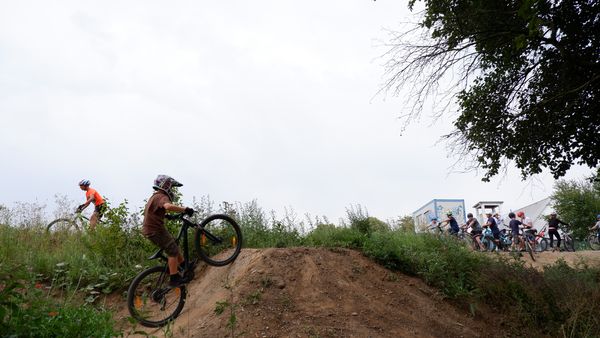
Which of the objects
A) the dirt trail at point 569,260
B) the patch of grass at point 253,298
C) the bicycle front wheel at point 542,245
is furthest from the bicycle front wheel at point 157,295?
the bicycle front wheel at point 542,245

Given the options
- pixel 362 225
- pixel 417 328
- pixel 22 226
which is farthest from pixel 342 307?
pixel 22 226

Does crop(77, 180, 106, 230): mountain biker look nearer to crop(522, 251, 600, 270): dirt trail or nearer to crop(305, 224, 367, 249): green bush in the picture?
crop(305, 224, 367, 249): green bush

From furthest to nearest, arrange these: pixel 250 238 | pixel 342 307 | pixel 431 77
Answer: pixel 431 77 → pixel 250 238 → pixel 342 307

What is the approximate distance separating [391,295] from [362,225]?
2399 millimetres

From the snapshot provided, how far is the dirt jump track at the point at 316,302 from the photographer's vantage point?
567cm

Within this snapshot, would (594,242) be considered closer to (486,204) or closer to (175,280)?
(486,204)

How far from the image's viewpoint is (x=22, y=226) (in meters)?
9.93

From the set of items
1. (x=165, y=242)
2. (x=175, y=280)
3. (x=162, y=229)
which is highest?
(x=162, y=229)

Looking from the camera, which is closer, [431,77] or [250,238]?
[250,238]

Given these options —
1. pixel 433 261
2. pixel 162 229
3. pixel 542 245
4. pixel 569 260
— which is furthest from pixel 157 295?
pixel 542 245

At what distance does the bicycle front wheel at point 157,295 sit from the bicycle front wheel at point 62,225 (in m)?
4.30

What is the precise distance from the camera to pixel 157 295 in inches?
252

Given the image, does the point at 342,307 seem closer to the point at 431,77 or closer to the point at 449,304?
the point at 449,304

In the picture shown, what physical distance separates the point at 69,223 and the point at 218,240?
479 centimetres
